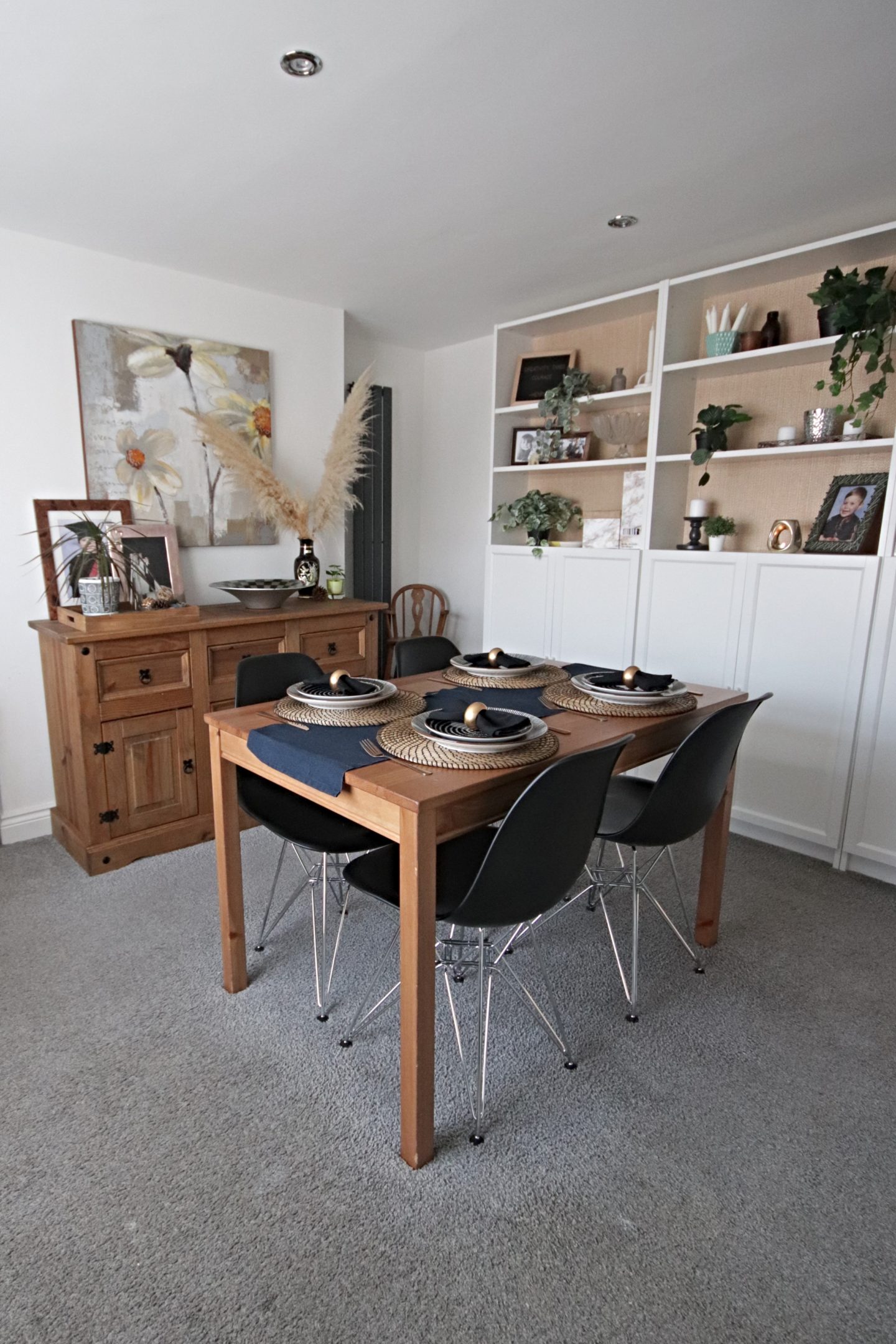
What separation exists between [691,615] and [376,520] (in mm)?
2280

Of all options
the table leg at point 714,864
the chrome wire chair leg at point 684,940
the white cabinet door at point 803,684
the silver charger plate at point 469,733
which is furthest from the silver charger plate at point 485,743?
the white cabinet door at point 803,684

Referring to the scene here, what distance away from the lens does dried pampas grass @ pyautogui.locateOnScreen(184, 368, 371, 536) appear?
3477 millimetres

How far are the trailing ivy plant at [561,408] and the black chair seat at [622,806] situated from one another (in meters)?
1.98

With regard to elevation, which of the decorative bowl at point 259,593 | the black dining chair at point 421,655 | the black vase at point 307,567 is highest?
the black vase at point 307,567

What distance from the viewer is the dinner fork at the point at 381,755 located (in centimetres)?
157

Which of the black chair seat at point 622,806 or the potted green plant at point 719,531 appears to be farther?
the potted green plant at point 719,531

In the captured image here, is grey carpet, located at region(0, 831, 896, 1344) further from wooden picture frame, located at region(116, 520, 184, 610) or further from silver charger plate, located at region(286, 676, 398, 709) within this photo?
wooden picture frame, located at region(116, 520, 184, 610)

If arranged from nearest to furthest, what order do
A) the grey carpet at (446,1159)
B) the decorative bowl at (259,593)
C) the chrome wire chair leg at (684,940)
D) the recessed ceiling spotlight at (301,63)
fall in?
the grey carpet at (446,1159) → the recessed ceiling spotlight at (301,63) → the chrome wire chair leg at (684,940) → the decorative bowl at (259,593)

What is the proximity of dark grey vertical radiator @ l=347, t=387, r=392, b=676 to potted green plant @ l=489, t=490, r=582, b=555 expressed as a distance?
111cm

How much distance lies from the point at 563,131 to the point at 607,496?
205 cm

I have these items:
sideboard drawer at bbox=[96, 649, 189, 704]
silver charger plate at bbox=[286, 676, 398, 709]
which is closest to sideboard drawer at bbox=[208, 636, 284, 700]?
sideboard drawer at bbox=[96, 649, 189, 704]

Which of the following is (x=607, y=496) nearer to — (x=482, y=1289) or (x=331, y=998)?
(x=331, y=998)

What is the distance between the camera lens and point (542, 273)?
3305mm

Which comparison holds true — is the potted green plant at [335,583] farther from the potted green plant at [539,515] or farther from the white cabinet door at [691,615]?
the white cabinet door at [691,615]
